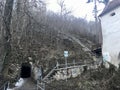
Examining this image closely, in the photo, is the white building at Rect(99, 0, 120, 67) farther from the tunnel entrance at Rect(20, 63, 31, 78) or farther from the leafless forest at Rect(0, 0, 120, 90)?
the tunnel entrance at Rect(20, 63, 31, 78)

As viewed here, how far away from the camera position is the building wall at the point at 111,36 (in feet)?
70.1

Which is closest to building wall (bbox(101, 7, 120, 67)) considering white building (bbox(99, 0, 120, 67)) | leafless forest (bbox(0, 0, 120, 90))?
white building (bbox(99, 0, 120, 67))

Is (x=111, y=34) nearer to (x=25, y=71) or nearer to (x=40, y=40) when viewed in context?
(x=40, y=40)

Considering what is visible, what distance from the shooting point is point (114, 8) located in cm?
2217

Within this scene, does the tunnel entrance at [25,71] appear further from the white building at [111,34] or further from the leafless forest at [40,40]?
the white building at [111,34]

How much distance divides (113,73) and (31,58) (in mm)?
9019

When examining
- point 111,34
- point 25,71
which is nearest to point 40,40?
point 25,71

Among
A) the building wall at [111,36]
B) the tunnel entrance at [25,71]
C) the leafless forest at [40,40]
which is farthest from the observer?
the tunnel entrance at [25,71]

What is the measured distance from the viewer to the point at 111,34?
22.4 m

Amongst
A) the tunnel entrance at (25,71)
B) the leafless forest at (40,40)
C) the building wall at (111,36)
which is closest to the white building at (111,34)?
the building wall at (111,36)

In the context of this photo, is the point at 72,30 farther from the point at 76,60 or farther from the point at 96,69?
the point at 96,69

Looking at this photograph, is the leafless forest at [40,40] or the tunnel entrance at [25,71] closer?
the leafless forest at [40,40]

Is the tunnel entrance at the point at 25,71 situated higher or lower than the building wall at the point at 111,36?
lower

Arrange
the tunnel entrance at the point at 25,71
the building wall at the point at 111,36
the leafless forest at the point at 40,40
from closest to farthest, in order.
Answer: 1. the leafless forest at the point at 40,40
2. the building wall at the point at 111,36
3. the tunnel entrance at the point at 25,71
